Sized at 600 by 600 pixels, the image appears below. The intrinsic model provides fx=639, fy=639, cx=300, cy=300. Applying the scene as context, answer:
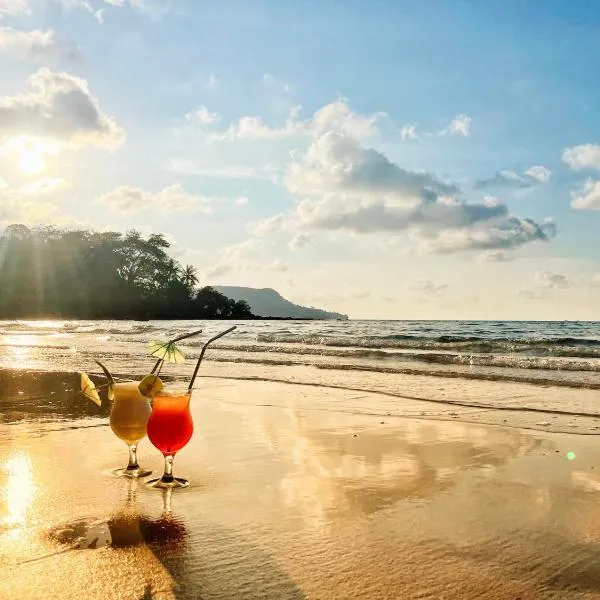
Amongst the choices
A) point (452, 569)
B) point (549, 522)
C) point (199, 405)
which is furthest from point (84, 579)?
point (199, 405)

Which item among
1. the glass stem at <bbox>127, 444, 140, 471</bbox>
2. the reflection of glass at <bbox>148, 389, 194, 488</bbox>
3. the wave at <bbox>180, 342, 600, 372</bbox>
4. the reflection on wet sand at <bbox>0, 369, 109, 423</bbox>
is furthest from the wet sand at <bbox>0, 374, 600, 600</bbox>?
the wave at <bbox>180, 342, 600, 372</bbox>

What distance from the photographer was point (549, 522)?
2721 millimetres

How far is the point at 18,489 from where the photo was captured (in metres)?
3.06

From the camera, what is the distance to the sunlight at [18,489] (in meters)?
2.62

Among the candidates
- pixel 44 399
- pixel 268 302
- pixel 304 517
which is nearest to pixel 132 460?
pixel 304 517

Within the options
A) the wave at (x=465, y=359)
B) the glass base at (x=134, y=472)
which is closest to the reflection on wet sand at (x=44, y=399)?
the glass base at (x=134, y=472)

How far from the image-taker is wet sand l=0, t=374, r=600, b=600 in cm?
200

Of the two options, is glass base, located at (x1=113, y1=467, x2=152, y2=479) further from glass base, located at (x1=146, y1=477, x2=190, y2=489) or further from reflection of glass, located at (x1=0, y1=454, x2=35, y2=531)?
reflection of glass, located at (x1=0, y1=454, x2=35, y2=531)

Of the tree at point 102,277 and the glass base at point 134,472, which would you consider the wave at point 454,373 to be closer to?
the glass base at point 134,472

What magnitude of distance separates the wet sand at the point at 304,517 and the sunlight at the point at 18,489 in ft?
0.05

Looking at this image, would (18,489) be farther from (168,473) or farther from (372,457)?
(372,457)

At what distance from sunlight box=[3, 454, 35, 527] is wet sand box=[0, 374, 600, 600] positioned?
0.05 ft

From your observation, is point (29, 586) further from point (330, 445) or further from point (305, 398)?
point (305, 398)

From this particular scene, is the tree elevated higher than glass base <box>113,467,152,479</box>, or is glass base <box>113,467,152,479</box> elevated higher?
the tree
